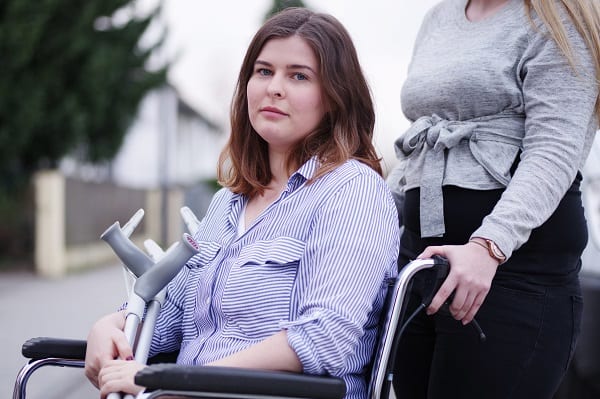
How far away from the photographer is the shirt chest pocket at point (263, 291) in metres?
2.00

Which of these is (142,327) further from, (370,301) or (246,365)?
(370,301)

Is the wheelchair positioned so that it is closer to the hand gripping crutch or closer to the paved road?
the hand gripping crutch

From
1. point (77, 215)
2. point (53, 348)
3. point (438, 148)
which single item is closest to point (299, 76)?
point (438, 148)

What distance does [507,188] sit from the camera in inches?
79.2

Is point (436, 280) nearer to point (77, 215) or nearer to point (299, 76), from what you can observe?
point (299, 76)

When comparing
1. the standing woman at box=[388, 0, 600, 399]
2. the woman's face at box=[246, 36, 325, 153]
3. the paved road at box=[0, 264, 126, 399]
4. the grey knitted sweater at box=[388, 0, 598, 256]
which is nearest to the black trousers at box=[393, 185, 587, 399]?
the standing woman at box=[388, 0, 600, 399]

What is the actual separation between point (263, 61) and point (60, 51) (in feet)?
38.1

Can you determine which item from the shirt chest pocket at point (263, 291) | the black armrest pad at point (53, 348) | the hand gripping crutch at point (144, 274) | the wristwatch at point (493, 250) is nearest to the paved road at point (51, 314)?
the black armrest pad at point (53, 348)

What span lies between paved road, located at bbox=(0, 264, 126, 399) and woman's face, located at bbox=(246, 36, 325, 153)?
3.69m

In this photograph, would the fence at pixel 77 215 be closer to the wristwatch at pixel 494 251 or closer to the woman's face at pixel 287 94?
the woman's face at pixel 287 94

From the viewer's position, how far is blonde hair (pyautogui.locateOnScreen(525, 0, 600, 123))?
204cm

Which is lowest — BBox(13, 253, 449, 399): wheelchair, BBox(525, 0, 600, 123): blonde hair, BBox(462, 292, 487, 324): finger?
BBox(13, 253, 449, 399): wheelchair

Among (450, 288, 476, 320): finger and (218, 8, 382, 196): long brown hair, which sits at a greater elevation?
(218, 8, 382, 196): long brown hair

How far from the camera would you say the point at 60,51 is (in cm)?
1303
